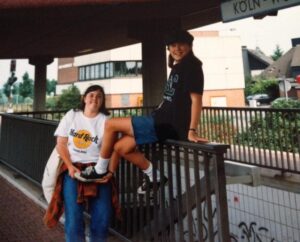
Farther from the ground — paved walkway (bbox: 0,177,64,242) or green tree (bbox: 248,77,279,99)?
green tree (bbox: 248,77,279,99)

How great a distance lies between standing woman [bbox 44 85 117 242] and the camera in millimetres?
3168

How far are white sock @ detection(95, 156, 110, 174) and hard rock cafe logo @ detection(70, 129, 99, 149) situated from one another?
20 cm

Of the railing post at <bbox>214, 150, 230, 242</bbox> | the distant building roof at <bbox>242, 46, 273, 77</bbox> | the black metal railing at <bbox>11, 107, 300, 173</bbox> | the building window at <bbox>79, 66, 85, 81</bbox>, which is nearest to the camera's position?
the railing post at <bbox>214, 150, 230, 242</bbox>

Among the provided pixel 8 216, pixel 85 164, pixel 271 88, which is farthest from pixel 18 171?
pixel 271 88

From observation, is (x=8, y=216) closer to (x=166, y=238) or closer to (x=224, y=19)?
(x=166, y=238)

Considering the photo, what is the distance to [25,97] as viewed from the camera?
8944 centimetres

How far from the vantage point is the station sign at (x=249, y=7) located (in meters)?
4.00

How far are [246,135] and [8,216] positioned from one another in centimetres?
526

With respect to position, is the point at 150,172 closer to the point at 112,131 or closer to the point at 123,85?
the point at 112,131

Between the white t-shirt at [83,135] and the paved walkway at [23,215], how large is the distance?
48.0 inches

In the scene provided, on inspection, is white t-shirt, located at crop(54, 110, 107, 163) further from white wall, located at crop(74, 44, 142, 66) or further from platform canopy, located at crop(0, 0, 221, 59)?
white wall, located at crop(74, 44, 142, 66)

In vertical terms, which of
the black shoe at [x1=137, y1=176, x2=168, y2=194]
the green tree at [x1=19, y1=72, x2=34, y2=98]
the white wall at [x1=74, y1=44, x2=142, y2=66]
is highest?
the green tree at [x1=19, y1=72, x2=34, y2=98]

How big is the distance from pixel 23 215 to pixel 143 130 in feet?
9.31

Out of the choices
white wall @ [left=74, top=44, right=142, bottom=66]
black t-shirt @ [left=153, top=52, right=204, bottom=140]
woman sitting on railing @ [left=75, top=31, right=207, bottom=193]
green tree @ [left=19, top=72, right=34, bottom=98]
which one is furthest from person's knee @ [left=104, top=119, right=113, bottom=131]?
green tree @ [left=19, top=72, right=34, bottom=98]
